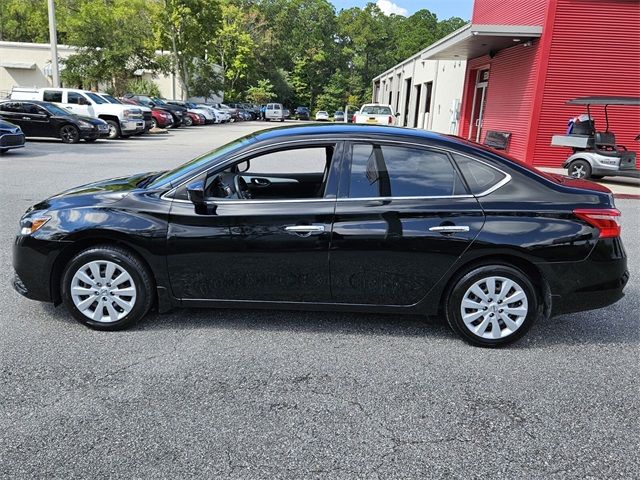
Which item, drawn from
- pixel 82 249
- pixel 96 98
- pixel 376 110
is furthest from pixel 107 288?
pixel 376 110

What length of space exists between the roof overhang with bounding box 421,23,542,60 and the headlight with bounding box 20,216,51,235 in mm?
14566

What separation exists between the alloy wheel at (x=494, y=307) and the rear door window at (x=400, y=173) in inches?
28.6

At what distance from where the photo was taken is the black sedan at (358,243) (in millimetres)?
3955

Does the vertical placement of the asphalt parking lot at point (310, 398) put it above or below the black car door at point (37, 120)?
below

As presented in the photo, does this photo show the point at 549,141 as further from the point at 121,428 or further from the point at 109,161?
the point at 121,428

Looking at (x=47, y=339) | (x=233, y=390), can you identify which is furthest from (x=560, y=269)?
(x=47, y=339)

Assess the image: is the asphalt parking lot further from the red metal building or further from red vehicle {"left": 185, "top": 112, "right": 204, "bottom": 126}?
red vehicle {"left": 185, "top": 112, "right": 204, "bottom": 126}

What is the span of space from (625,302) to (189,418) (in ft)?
14.0

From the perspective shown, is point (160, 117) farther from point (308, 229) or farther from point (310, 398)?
point (310, 398)

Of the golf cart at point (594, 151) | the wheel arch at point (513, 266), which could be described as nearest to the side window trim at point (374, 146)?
the wheel arch at point (513, 266)

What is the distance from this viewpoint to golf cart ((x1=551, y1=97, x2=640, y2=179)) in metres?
12.9

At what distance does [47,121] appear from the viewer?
1917 centimetres

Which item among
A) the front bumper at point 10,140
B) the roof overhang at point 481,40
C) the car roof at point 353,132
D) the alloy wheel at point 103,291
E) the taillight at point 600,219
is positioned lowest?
the alloy wheel at point 103,291

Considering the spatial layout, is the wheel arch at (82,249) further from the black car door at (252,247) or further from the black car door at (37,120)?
the black car door at (37,120)
